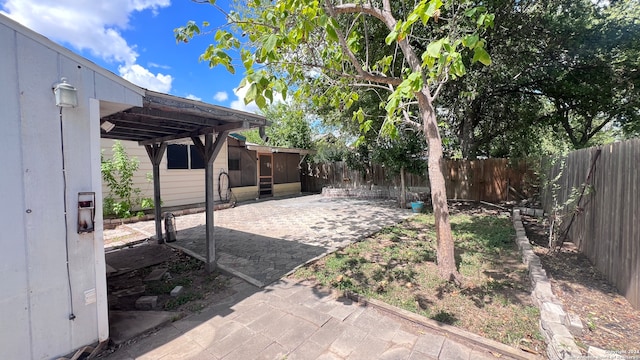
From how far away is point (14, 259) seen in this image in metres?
1.81

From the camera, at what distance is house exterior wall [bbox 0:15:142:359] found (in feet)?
5.86

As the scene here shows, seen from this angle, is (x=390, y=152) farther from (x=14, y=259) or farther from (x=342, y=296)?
(x=14, y=259)

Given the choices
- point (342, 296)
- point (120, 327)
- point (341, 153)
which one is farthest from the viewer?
point (341, 153)

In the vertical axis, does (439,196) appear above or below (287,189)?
above

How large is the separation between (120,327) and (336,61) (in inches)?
158

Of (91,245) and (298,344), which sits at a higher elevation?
(91,245)

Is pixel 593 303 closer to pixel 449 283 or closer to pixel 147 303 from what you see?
pixel 449 283

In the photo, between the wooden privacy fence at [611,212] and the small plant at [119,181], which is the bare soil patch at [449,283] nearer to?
the wooden privacy fence at [611,212]

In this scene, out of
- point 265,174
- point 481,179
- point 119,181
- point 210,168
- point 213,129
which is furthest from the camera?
point 265,174

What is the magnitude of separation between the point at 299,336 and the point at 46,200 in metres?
2.32

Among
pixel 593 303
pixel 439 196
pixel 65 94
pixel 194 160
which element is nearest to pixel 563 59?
pixel 439 196

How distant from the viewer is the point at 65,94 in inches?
76.6

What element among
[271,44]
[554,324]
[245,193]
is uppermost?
[271,44]

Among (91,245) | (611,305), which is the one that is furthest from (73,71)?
(611,305)
